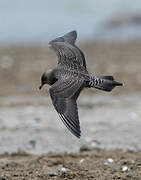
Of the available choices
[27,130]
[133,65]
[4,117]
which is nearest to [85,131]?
[27,130]

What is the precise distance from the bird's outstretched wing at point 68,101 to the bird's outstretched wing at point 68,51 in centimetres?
76

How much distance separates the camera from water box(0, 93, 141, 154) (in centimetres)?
797

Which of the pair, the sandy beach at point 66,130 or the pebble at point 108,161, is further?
the pebble at point 108,161

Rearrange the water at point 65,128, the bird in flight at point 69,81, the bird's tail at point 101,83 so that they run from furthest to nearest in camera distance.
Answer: the water at point 65,128 → the bird's tail at point 101,83 → the bird in flight at point 69,81

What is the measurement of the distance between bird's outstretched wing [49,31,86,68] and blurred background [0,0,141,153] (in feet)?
3.67

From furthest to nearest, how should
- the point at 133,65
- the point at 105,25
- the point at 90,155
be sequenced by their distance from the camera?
the point at 105,25 < the point at 133,65 < the point at 90,155

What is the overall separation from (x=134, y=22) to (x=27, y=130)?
11606mm

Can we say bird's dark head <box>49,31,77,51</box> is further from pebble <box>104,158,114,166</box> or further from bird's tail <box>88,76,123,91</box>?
pebble <box>104,158,114,166</box>

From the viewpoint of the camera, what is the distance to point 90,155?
24.1 feet

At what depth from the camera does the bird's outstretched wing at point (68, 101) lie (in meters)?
6.06

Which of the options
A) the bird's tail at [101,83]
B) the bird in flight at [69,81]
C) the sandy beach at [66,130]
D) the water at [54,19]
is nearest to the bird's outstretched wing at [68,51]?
the bird in flight at [69,81]

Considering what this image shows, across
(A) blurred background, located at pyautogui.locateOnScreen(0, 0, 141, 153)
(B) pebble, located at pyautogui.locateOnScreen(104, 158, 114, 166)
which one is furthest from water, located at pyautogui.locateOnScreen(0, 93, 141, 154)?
(B) pebble, located at pyautogui.locateOnScreen(104, 158, 114, 166)

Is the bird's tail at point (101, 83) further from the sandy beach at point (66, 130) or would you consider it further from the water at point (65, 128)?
the water at point (65, 128)

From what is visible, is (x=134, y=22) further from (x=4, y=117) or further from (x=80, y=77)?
(x=80, y=77)
